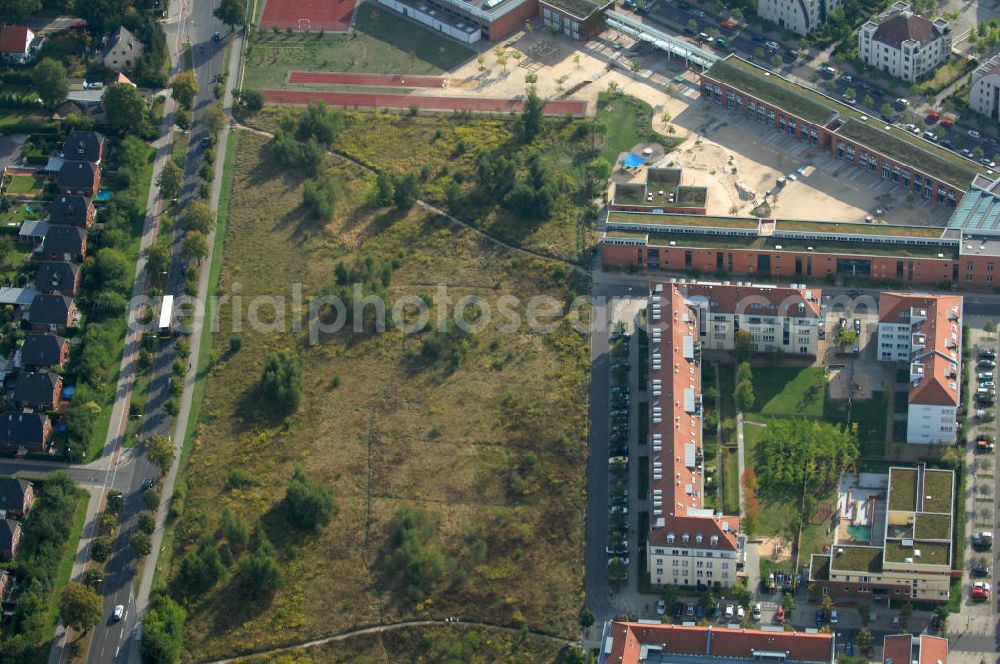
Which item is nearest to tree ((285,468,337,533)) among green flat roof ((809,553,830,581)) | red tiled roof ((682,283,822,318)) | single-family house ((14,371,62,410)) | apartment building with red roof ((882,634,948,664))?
single-family house ((14,371,62,410))

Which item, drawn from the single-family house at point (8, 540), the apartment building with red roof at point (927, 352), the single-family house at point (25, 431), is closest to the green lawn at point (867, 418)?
the apartment building with red roof at point (927, 352)

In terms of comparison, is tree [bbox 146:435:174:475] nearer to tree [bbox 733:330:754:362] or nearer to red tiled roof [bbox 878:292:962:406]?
tree [bbox 733:330:754:362]

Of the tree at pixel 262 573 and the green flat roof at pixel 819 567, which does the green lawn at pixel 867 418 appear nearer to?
the green flat roof at pixel 819 567

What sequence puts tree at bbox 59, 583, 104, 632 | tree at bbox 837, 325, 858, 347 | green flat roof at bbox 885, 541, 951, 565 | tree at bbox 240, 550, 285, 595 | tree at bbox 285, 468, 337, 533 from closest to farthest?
1. green flat roof at bbox 885, 541, 951, 565
2. tree at bbox 59, 583, 104, 632
3. tree at bbox 240, 550, 285, 595
4. tree at bbox 285, 468, 337, 533
5. tree at bbox 837, 325, 858, 347

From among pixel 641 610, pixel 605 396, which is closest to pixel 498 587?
pixel 641 610

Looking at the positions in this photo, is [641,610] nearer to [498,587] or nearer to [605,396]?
[498,587]

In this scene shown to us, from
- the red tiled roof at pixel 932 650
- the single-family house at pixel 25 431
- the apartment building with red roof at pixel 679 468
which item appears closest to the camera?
the red tiled roof at pixel 932 650
